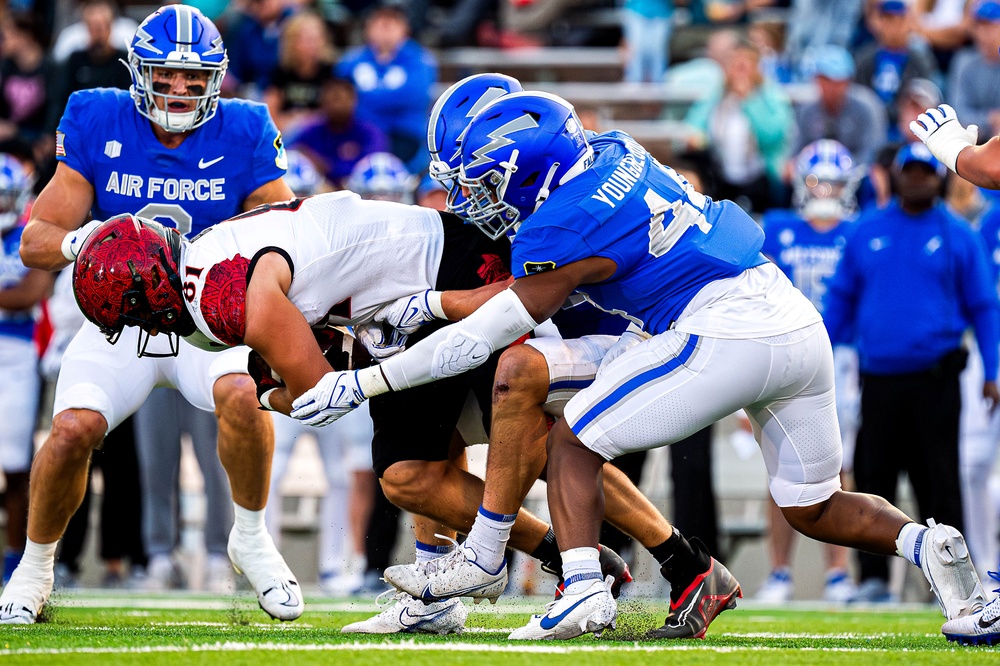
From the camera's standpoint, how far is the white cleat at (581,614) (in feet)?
13.5

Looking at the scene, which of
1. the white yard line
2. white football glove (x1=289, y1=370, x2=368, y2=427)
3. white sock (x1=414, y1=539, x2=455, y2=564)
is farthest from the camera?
white sock (x1=414, y1=539, x2=455, y2=564)

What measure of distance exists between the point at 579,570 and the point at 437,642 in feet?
1.52

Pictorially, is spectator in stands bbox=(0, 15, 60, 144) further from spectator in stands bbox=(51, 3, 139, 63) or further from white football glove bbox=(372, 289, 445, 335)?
white football glove bbox=(372, 289, 445, 335)

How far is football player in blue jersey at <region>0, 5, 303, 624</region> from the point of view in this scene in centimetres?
500

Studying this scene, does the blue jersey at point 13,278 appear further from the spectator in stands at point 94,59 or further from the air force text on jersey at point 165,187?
the air force text on jersey at point 165,187

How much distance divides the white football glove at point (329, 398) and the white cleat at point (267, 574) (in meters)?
1.16

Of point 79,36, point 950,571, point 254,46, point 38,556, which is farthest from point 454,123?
point 79,36

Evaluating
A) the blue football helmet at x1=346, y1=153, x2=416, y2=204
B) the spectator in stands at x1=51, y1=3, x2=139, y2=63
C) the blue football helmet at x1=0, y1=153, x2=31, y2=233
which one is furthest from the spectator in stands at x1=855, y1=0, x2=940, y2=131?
the blue football helmet at x1=0, y1=153, x2=31, y2=233

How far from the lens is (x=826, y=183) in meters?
7.82

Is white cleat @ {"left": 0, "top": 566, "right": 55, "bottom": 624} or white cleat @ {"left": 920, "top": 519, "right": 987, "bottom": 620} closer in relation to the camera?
white cleat @ {"left": 920, "top": 519, "right": 987, "bottom": 620}

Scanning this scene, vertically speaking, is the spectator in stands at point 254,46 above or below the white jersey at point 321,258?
below

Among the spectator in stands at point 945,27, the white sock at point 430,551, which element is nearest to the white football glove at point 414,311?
the white sock at point 430,551

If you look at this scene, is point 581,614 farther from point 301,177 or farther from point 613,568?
point 301,177

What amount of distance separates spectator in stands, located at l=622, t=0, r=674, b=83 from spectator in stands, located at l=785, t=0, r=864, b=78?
1005 millimetres
